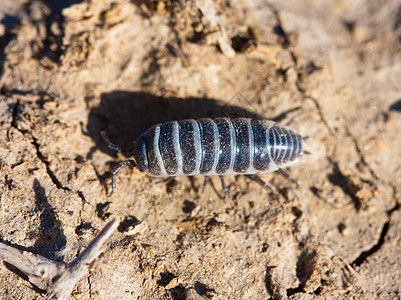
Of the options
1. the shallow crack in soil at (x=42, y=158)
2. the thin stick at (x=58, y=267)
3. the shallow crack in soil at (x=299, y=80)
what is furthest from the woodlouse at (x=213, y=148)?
the thin stick at (x=58, y=267)

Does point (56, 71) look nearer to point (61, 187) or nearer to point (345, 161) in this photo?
point (61, 187)

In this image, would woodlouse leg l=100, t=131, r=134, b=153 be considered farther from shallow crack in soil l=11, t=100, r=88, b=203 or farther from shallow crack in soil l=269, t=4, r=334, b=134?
shallow crack in soil l=269, t=4, r=334, b=134

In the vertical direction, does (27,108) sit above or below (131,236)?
above

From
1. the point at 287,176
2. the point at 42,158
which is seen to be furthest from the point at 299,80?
the point at 42,158

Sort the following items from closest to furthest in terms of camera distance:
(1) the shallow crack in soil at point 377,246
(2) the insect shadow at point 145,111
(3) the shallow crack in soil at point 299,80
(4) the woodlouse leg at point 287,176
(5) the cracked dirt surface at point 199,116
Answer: (5) the cracked dirt surface at point 199,116 < (1) the shallow crack in soil at point 377,246 < (4) the woodlouse leg at point 287,176 < (2) the insect shadow at point 145,111 < (3) the shallow crack in soil at point 299,80

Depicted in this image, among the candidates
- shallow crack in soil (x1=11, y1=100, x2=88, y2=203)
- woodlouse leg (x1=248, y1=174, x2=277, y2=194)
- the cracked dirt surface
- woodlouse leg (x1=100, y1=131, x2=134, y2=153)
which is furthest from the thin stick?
woodlouse leg (x1=248, y1=174, x2=277, y2=194)

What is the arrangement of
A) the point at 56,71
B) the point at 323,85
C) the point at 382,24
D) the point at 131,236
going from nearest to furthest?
the point at 131,236 < the point at 56,71 < the point at 323,85 < the point at 382,24

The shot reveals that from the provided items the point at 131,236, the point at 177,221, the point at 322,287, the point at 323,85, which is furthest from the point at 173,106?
the point at 322,287

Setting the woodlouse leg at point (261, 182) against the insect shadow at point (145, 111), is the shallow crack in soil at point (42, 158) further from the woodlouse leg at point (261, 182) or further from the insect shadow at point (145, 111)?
the woodlouse leg at point (261, 182)
